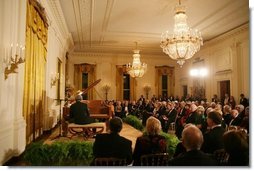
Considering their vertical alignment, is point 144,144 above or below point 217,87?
below

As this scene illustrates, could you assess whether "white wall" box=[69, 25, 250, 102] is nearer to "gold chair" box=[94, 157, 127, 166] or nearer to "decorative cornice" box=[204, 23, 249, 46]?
"decorative cornice" box=[204, 23, 249, 46]

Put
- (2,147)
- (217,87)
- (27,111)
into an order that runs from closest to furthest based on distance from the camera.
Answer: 1. (2,147)
2. (27,111)
3. (217,87)

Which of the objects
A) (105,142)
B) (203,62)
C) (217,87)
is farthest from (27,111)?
(203,62)

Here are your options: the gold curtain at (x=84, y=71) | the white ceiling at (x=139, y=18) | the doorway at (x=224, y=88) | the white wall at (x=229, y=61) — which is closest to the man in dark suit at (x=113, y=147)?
the white ceiling at (x=139, y=18)

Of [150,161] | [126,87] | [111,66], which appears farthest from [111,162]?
[126,87]

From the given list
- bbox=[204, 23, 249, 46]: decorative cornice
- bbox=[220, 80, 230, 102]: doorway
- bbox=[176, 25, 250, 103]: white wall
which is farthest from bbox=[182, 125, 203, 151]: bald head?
bbox=[220, 80, 230, 102]: doorway

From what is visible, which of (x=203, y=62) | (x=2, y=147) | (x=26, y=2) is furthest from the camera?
(x=203, y=62)

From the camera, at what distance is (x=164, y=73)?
1617cm

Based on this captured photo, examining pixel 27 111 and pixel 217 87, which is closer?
pixel 27 111

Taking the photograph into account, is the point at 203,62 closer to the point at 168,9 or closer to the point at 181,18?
the point at 168,9

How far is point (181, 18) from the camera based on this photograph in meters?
6.36

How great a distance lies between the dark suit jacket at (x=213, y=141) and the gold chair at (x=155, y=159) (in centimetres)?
71

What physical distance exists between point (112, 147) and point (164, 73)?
45.6 ft

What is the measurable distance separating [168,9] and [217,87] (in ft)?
17.1
